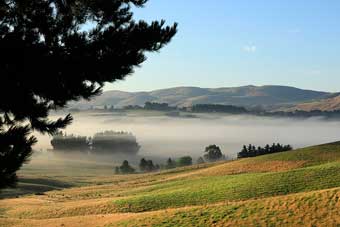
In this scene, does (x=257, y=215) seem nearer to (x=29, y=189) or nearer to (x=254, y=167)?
(x=254, y=167)

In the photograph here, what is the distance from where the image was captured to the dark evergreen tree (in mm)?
15664

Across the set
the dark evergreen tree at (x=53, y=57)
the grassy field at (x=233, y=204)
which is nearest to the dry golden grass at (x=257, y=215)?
the grassy field at (x=233, y=204)

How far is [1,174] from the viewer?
15.9 metres

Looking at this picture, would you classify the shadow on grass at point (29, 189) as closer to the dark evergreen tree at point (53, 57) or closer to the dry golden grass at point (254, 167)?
the dry golden grass at point (254, 167)

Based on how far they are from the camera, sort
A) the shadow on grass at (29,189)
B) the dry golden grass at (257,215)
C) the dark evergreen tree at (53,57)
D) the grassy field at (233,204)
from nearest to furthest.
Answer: the dark evergreen tree at (53,57), the dry golden grass at (257,215), the grassy field at (233,204), the shadow on grass at (29,189)

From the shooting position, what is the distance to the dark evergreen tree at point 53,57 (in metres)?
15.7

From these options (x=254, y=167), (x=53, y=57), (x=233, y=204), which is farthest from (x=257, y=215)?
(x=254, y=167)

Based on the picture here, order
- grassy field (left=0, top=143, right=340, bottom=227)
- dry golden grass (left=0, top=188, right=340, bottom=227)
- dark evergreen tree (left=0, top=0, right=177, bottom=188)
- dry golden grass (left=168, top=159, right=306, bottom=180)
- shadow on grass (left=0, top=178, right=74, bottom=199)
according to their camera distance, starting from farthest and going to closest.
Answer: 1. shadow on grass (left=0, top=178, right=74, bottom=199)
2. dry golden grass (left=168, top=159, right=306, bottom=180)
3. grassy field (left=0, top=143, right=340, bottom=227)
4. dry golden grass (left=0, top=188, right=340, bottom=227)
5. dark evergreen tree (left=0, top=0, right=177, bottom=188)

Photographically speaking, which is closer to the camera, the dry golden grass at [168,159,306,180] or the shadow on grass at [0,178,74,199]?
the dry golden grass at [168,159,306,180]

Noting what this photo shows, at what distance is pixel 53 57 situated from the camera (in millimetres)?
16188

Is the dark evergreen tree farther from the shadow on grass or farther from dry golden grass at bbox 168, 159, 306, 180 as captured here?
the shadow on grass

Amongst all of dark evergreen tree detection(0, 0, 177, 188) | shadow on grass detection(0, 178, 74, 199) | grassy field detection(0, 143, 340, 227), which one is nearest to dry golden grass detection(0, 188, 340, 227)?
grassy field detection(0, 143, 340, 227)

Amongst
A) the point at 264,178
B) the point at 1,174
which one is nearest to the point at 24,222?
the point at 264,178

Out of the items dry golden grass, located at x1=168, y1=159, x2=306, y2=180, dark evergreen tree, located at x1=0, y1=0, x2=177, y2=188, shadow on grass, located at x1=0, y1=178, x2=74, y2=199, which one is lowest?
shadow on grass, located at x1=0, y1=178, x2=74, y2=199
